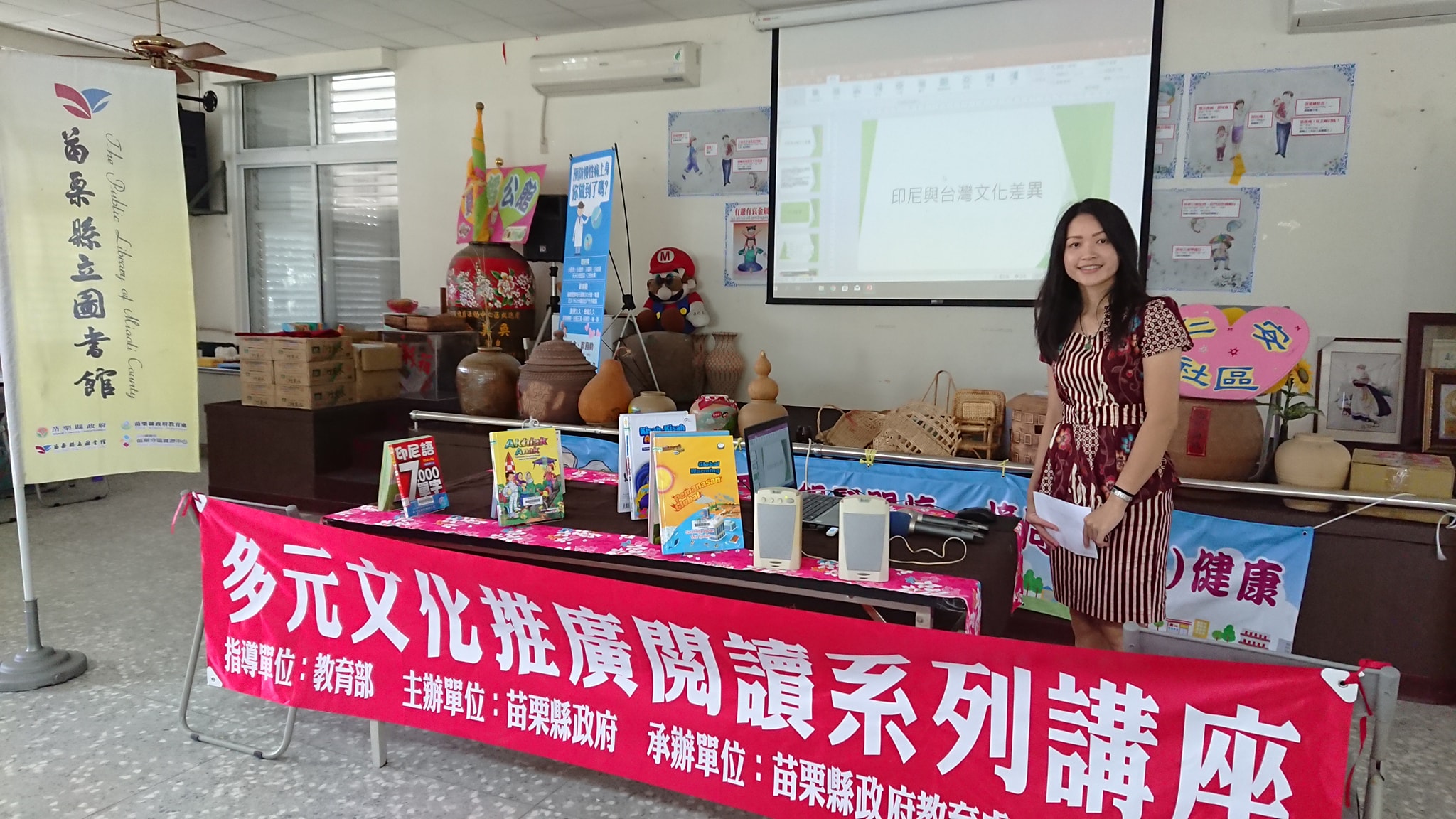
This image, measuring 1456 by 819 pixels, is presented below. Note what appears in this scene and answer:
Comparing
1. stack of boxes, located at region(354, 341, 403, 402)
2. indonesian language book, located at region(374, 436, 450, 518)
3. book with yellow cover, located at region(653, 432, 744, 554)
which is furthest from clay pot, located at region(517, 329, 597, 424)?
book with yellow cover, located at region(653, 432, 744, 554)

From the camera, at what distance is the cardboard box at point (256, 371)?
467 cm

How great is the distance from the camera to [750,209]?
4.90 m

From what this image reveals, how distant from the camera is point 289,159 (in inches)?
247

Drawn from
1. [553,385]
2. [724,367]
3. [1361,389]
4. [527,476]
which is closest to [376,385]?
[553,385]

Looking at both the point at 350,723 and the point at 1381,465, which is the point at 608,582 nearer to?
the point at 350,723

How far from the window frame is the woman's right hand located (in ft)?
16.4

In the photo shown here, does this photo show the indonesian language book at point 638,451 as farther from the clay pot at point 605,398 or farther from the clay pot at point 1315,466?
the clay pot at point 1315,466

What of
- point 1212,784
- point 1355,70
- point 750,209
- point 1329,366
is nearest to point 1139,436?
point 1212,784

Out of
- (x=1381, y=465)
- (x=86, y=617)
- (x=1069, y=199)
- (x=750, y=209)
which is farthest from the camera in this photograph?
(x=750, y=209)

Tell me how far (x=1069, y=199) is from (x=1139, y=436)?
2.74 meters

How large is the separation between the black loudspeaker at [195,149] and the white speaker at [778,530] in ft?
20.3

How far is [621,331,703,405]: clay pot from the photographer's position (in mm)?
4617

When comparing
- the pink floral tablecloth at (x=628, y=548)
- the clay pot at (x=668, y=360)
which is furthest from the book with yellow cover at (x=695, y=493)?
the clay pot at (x=668, y=360)

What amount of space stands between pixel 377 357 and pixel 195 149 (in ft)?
9.42
